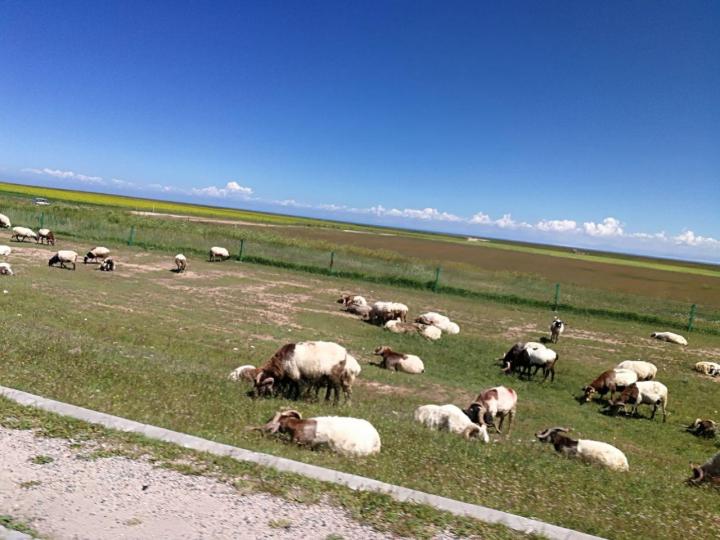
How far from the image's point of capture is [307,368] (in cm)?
1014

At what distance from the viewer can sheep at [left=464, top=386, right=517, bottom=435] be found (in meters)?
10.3

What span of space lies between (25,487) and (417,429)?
5.82 m

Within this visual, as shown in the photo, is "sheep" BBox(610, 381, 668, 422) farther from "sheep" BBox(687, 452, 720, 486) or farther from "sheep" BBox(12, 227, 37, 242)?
"sheep" BBox(12, 227, 37, 242)

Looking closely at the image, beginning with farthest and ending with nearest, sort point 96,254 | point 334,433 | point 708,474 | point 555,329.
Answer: point 96,254 < point 555,329 < point 708,474 < point 334,433

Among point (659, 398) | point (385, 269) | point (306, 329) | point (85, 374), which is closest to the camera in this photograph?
point (85, 374)

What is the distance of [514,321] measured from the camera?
80.3 feet

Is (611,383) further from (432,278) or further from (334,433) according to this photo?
(432,278)

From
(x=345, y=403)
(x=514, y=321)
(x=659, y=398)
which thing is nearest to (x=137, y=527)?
(x=345, y=403)

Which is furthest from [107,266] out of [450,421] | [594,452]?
[594,452]

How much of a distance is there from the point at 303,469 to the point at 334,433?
4.55 ft

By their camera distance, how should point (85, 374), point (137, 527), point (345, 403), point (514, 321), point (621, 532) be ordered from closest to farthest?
point (137, 527) < point (621, 532) < point (85, 374) < point (345, 403) < point (514, 321)

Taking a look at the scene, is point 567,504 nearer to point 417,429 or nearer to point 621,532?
point 621,532

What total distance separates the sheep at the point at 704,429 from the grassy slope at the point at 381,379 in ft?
1.23

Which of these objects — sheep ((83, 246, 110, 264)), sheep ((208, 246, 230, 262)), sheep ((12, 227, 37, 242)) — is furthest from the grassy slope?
sheep ((12, 227, 37, 242))
